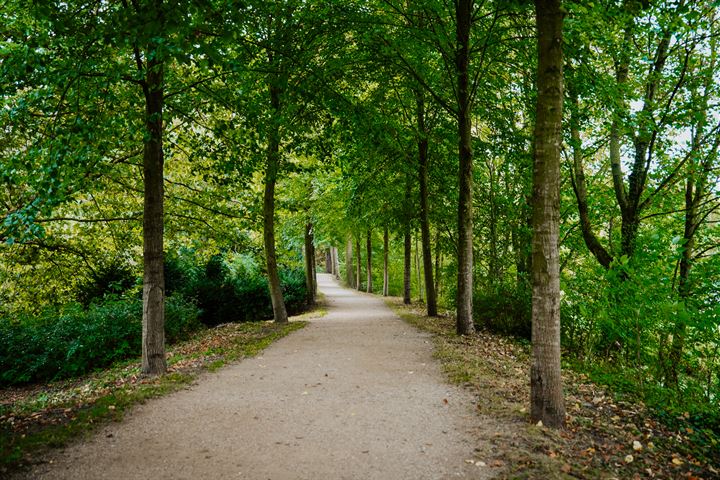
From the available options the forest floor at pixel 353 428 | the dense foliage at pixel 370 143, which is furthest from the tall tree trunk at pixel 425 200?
the forest floor at pixel 353 428

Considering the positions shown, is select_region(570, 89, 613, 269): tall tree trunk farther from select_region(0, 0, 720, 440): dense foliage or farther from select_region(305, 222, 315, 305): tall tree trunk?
select_region(305, 222, 315, 305): tall tree trunk

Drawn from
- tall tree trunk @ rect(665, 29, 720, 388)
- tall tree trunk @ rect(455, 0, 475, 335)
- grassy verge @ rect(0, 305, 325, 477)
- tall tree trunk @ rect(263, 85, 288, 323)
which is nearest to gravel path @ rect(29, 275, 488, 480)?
grassy verge @ rect(0, 305, 325, 477)

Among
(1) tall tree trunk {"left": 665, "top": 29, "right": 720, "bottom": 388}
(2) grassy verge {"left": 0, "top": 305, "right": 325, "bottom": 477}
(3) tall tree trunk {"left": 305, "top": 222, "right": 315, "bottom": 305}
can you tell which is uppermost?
(1) tall tree trunk {"left": 665, "top": 29, "right": 720, "bottom": 388}

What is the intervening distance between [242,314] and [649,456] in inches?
616

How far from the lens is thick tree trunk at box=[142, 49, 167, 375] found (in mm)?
7598

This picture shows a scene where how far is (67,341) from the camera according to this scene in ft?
33.6

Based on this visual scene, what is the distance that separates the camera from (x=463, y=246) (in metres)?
11.2

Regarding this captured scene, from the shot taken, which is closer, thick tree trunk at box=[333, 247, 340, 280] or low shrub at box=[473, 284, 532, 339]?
low shrub at box=[473, 284, 532, 339]

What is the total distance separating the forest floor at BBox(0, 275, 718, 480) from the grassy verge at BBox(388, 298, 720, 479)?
19mm

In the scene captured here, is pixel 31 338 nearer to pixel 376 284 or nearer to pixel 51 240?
pixel 51 240

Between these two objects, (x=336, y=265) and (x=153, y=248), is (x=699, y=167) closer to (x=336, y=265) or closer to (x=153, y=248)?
(x=153, y=248)

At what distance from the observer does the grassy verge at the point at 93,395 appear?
462 centimetres

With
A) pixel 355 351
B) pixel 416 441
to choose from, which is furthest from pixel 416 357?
pixel 416 441

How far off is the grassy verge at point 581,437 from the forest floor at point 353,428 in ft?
0.06
